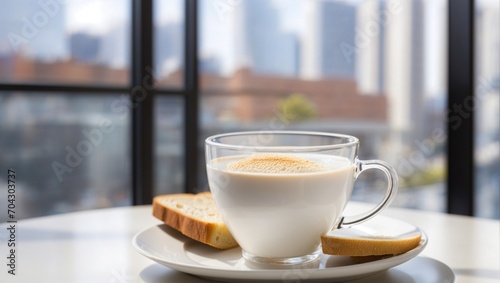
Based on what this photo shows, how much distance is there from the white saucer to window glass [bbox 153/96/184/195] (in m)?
1.55

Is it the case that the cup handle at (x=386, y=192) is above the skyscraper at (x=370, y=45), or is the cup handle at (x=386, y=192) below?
below

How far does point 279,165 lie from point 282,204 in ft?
0.14

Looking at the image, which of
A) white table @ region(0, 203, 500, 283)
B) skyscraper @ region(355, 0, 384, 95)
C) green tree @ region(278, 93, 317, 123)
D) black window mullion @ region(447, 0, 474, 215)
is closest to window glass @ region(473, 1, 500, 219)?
black window mullion @ region(447, 0, 474, 215)

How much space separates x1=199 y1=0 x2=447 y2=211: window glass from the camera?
220 cm

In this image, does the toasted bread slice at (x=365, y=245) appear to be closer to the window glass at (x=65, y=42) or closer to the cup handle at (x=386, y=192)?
the cup handle at (x=386, y=192)

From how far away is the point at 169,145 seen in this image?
2299 millimetres

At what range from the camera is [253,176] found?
538 mm

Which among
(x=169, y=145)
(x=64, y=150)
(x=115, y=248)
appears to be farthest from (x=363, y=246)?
(x=169, y=145)

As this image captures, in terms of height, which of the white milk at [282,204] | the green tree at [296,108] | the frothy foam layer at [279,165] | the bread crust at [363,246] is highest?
the green tree at [296,108]

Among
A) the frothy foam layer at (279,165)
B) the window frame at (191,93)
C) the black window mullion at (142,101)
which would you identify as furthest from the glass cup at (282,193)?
the black window mullion at (142,101)

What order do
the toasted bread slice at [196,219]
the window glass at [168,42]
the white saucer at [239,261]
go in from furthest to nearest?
the window glass at [168,42] < the toasted bread slice at [196,219] < the white saucer at [239,261]

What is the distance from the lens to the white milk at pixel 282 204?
536 mm

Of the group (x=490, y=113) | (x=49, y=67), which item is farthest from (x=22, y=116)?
(x=490, y=113)

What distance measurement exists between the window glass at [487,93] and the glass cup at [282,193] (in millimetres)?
1445
